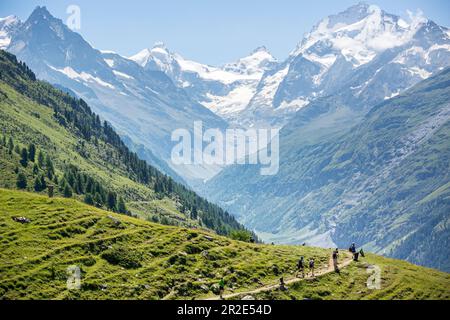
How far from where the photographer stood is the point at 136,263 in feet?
356

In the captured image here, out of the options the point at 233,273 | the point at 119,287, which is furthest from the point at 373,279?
the point at 119,287

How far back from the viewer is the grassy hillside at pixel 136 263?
322ft

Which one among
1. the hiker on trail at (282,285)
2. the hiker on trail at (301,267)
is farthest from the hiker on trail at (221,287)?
the hiker on trail at (301,267)

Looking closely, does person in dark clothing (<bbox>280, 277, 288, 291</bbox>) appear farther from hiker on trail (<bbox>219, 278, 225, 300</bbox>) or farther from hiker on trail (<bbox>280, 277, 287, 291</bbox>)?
hiker on trail (<bbox>219, 278, 225, 300</bbox>)

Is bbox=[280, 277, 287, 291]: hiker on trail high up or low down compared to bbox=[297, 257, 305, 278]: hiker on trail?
down

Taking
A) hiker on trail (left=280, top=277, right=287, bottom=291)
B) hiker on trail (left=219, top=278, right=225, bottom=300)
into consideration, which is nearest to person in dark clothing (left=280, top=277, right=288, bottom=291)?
hiker on trail (left=280, top=277, right=287, bottom=291)

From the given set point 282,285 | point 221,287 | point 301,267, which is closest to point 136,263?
point 221,287

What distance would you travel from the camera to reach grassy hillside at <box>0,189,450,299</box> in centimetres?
9815

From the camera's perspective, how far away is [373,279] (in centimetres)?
11619

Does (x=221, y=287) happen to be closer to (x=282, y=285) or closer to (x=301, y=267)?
(x=282, y=285)

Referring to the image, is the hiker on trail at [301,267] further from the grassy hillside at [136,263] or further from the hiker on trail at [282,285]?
the hiker on trail at [282,285]

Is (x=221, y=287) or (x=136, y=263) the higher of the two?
(x=136, y=263)
